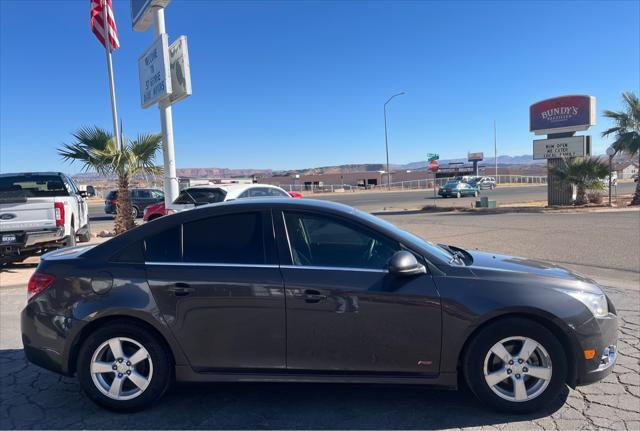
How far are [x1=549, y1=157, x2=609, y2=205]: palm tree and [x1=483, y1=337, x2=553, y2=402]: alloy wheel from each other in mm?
21974

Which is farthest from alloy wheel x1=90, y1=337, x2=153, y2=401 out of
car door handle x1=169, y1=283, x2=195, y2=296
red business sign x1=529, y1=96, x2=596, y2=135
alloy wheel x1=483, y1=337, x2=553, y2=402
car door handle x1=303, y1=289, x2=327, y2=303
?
red business sign x1=529, y1=96, x2=596, y2=135

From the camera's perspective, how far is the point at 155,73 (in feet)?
35.4

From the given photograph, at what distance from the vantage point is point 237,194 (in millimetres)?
11219

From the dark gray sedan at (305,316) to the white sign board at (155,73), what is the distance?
25.3ft

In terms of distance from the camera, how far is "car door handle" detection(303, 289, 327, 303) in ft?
10.7

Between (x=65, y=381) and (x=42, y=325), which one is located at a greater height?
(x=42, y=325)

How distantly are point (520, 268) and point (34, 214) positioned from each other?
8204mm

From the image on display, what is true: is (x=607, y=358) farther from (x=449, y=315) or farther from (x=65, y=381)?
(x=65, y=381)

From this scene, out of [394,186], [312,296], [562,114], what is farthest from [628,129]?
[394,186]

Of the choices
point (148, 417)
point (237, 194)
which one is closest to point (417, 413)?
point (148, 417)

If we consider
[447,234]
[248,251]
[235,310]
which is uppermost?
[248,251]

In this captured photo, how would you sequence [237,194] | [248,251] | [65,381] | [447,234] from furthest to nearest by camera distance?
1. [447,234]
2. [237,194]
3. [65,381]
4. [248,251]

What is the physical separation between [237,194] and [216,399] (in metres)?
7.93

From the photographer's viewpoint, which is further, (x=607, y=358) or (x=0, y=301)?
(x=0, y=301)
